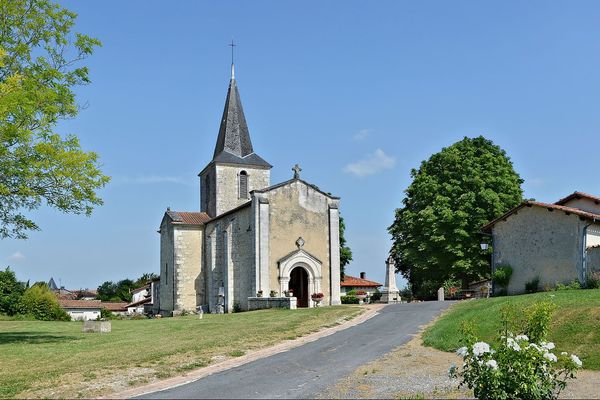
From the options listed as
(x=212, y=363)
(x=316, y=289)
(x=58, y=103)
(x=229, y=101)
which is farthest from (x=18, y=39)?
(x=229, y=101)

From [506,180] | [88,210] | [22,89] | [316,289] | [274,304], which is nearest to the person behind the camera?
[22,89]

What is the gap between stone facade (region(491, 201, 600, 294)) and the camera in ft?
90.1

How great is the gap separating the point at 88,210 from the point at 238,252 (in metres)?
19.7

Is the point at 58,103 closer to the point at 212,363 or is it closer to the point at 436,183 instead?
the point at 212,363

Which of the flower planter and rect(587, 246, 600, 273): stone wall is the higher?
rect(587, 246, 600, 273): stone wall

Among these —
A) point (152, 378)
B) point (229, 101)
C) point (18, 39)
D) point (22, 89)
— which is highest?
point (229, 101)

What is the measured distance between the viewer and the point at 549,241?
95.2 ft

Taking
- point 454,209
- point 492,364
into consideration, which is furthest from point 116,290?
point 492,364

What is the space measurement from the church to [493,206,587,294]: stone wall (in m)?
11.2

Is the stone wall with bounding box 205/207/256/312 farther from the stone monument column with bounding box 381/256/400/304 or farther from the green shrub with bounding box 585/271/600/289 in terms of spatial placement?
the green shrub with bounding box 585/271/600/289

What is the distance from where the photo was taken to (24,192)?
1912cm

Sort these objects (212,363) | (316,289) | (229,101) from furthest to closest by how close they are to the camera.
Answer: (229,101) < (316,289) < (212,363)

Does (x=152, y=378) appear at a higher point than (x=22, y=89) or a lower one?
lower

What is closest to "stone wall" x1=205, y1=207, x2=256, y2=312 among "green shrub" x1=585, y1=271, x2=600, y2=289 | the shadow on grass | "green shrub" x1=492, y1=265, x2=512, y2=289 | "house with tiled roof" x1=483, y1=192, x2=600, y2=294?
"green shrub" x1=492, y1=265, x2=512, y2=289
